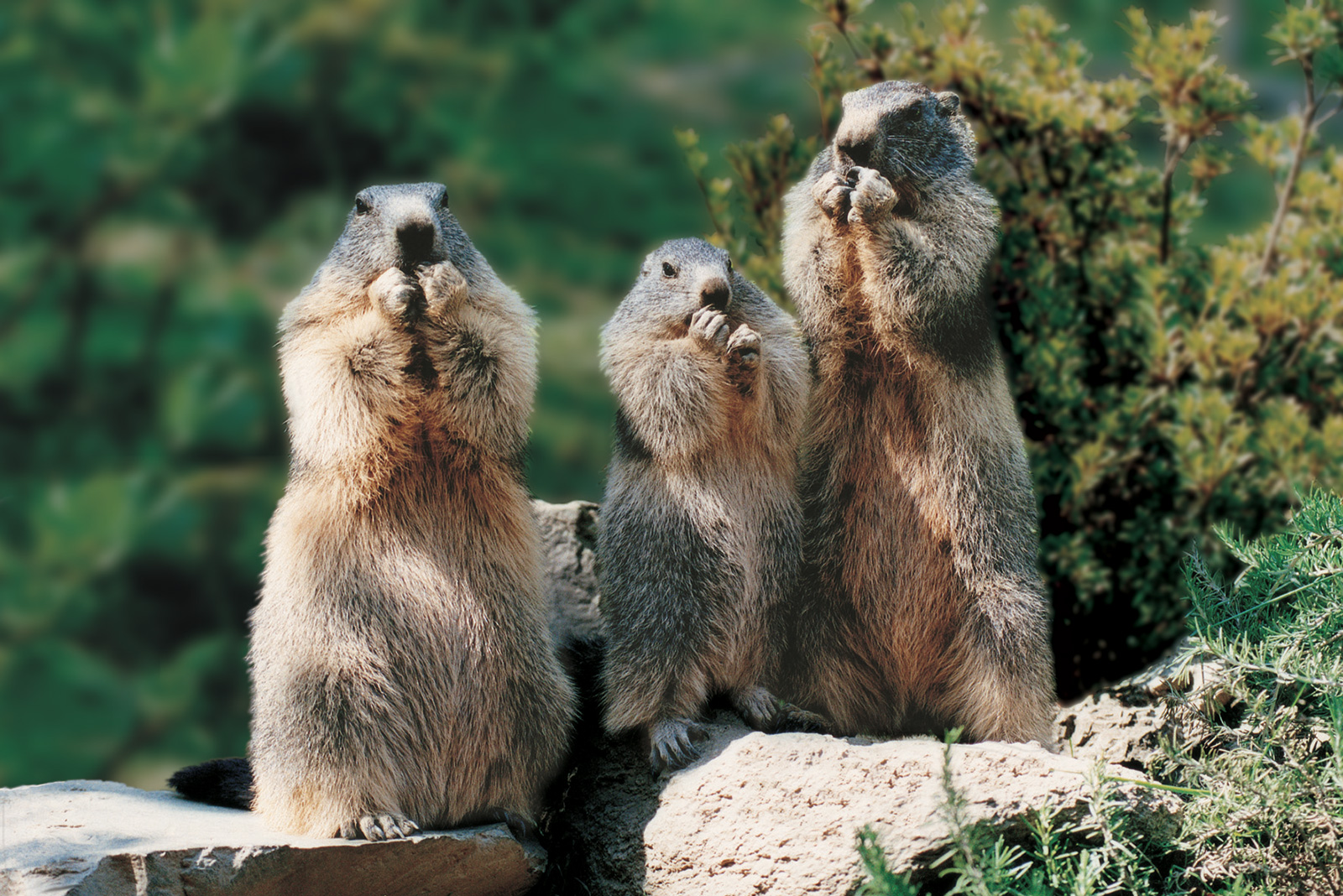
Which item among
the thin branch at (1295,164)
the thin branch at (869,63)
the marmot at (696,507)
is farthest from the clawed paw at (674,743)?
the thin branch at (1295,164)

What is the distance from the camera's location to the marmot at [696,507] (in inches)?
124

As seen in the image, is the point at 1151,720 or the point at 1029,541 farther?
the point at 1151,720

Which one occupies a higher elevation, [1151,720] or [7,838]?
[7,838]

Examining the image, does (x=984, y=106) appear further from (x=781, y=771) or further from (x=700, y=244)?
(x=781, y=771)

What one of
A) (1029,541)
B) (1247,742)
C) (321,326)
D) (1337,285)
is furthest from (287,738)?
(1337,285)

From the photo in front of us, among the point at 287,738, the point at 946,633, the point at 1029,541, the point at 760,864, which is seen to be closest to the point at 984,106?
the point at 1029,541

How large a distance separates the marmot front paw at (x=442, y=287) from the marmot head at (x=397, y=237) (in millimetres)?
65

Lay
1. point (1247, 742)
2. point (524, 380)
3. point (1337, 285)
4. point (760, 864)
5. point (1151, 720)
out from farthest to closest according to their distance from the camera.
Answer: point (1337, 285), point (1151, 720), point (524, 380), point (1247, 742), point (760, 864)

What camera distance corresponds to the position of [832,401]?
11.2 ft

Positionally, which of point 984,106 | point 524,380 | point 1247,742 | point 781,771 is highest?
point 984,106

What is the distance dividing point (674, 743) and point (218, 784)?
1.43 meters

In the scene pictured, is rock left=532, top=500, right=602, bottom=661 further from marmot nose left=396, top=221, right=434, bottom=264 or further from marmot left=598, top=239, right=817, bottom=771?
marmot nose left=396, top=221, right=434, bottom=264

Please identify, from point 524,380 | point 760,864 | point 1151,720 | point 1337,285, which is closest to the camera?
point 760,864

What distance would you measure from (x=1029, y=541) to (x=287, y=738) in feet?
6.85
